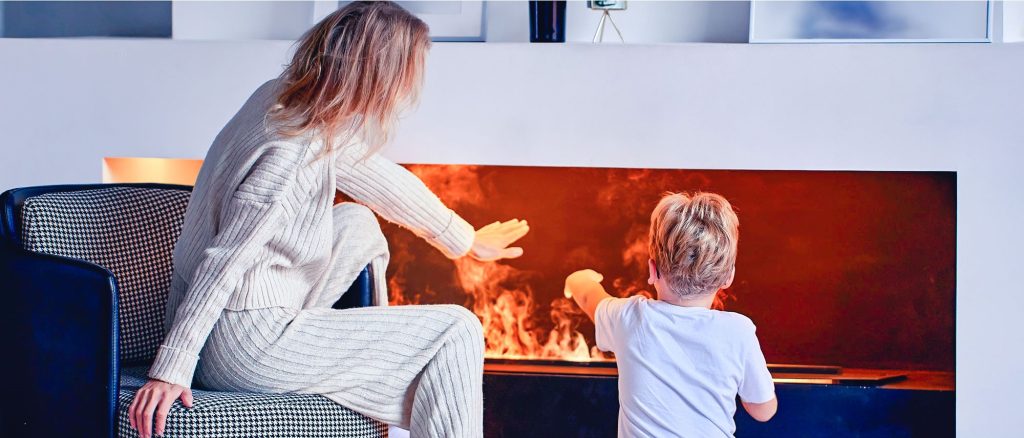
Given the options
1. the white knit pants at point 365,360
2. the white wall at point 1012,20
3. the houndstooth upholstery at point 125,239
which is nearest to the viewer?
the white knit pants at point 365,360

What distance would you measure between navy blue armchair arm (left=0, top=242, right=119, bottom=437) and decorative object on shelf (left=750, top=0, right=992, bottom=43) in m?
1.53

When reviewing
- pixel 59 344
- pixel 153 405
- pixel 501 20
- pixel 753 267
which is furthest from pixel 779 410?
pixel 59 344

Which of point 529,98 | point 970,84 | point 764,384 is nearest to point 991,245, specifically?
point 970,84

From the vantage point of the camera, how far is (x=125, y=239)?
184 centimetres

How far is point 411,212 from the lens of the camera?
187cm

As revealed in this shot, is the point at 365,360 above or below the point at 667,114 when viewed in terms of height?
below

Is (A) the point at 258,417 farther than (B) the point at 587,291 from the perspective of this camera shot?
No

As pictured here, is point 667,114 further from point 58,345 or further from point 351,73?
point 58,345

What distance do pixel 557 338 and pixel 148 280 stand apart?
1.19 m

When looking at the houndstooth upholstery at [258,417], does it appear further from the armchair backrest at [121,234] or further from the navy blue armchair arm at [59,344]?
the armchair backrest at [121,234]

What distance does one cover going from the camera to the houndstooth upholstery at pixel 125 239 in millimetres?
1737

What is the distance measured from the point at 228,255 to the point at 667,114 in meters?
1.15

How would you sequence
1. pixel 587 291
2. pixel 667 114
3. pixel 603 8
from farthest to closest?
1. pixel 603 8
2. pixel 667 114
3. pixel 587 291

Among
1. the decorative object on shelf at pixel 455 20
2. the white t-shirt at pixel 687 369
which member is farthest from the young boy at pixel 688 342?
the decorative object on shelf at pixel 455 20
